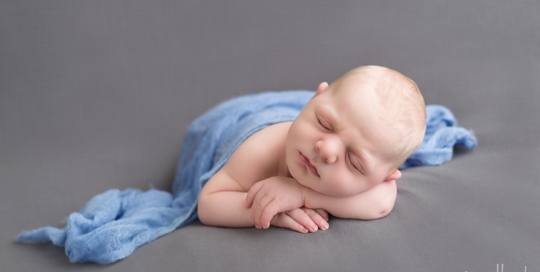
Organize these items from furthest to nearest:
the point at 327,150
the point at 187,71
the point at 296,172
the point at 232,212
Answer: the point at 187,71 → the point at 232,212 → the point at 296,172 → the point at 327,150

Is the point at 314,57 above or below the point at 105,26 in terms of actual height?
below

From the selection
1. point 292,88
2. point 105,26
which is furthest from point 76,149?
point 292,88

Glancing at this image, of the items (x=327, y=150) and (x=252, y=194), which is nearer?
(x=327, y=150)

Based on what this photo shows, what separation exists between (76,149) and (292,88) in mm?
951

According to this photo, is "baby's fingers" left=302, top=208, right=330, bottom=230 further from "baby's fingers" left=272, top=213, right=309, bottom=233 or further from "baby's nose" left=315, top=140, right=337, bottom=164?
"baby's nose" left=315, top=140, right=337, bottom=164

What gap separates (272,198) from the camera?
1.06 metres

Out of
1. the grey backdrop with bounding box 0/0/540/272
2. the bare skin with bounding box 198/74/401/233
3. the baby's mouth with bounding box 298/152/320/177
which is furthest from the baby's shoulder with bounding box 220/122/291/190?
the grey backdrop with bounding box 0/0/540/272

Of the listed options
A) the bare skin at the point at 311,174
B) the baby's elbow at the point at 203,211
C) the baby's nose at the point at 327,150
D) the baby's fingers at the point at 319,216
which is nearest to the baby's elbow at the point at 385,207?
the bare skin at the point at 311,174

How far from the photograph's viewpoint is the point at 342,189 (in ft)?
3.34

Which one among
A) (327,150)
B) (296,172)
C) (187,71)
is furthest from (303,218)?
(187,71)

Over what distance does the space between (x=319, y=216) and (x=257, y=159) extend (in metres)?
0.24

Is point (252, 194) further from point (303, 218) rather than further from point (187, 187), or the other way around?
point (187, 187)

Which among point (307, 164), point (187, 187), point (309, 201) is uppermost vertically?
point (307, 164)

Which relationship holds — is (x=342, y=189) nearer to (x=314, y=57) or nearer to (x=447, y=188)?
(x=447, y=188)
